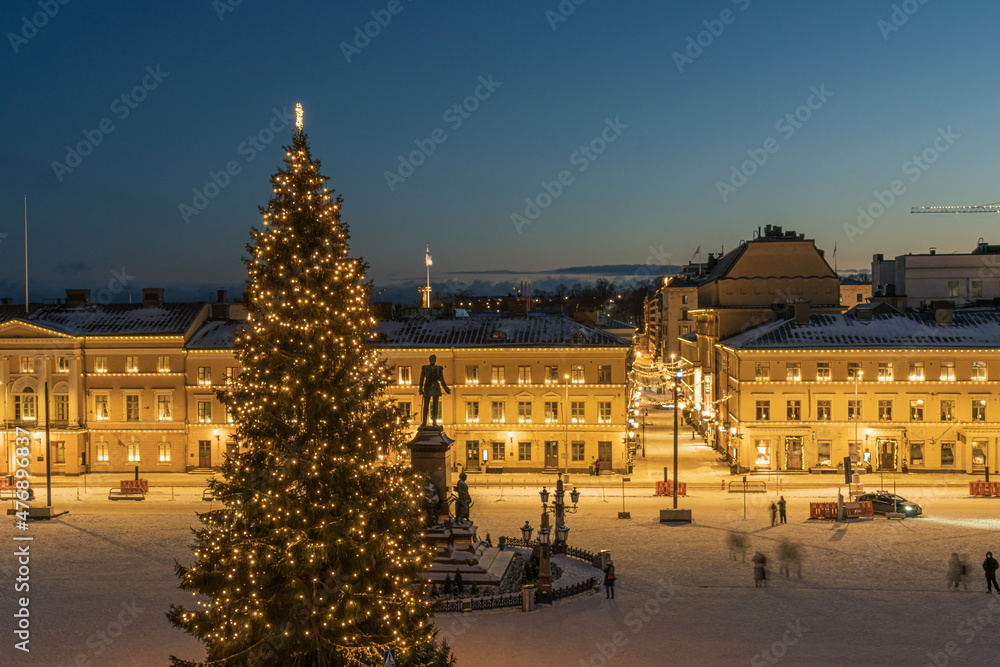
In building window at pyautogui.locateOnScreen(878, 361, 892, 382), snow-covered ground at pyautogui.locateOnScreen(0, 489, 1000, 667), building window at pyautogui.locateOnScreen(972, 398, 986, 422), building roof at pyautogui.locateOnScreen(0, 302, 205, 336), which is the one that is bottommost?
snow-covered ground at pyautogui.locateOnScreen(0, 489, 1000, 667)

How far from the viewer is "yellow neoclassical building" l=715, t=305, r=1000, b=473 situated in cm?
5694

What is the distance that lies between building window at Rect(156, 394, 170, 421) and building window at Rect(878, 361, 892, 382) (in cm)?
4872

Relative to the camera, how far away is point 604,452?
59188mm

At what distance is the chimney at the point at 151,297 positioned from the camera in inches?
2511

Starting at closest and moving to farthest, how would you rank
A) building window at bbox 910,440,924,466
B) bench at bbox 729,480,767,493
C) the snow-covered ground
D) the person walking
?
the snow-covered ground, the person walking, bench at bbox 729,480,767,493, building window at bbox 910,440,924,466

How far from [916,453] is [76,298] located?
6082 cm

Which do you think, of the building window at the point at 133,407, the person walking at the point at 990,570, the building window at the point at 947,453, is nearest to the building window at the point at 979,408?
the building window at the point at 947,453

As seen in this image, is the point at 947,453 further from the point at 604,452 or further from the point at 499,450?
the point at 499,450

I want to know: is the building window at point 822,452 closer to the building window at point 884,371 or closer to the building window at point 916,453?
the building window at point 916,453

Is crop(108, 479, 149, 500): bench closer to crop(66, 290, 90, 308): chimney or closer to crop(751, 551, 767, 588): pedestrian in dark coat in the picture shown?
crop(66, 290, 90, 308): chimney

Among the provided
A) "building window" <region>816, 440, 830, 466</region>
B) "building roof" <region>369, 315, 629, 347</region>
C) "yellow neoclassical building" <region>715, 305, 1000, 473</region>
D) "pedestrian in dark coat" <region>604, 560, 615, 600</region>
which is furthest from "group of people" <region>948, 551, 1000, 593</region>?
"building roof" <region>369, 315, 629, 347</region>

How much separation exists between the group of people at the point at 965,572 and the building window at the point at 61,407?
178 ft

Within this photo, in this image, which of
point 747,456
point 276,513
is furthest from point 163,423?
point 276,513

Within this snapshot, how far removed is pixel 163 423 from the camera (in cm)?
6009
